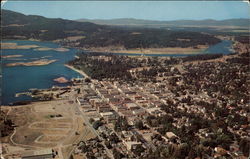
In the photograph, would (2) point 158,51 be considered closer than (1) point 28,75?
No

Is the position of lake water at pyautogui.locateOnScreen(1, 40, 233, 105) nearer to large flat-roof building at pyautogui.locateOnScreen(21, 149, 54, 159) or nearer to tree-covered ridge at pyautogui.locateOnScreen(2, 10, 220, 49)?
large flat-roof building at pyautogui.locateOnScreen(21, 149, 54, 159)

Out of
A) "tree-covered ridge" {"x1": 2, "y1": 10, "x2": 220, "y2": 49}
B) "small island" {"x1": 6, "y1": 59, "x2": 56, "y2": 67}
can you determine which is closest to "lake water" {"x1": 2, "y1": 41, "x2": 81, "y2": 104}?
"small island" {"x1": 6, "y1": 59, "x2": 56, "y2": 67}

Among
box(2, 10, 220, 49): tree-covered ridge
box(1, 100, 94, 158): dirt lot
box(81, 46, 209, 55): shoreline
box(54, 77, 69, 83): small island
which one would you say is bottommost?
box(1, 100, 94, 158): dirt lot

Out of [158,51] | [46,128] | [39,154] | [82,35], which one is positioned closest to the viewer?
[39,154]

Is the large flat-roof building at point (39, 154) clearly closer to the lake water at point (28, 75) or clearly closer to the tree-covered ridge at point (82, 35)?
the lake water at point (28, 75)

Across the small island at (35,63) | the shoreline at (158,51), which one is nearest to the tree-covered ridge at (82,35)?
the shoreline at (158,51)

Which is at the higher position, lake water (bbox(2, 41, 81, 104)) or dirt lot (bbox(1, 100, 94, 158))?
lake water (bbox(2, 41, 81, 104))

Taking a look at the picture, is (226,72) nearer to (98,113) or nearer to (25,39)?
(98,113)

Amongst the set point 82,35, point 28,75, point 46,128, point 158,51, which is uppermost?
point 82,35

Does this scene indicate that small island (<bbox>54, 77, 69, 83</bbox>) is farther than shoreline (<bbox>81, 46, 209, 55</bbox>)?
No

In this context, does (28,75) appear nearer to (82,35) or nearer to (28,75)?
(28,75)

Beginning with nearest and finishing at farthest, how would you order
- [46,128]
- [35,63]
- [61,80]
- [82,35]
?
1. [46,128]
2. [61,80]
3. [35,63]
4. [82,35]

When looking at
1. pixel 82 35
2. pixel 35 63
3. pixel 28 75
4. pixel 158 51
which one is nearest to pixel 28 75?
pixel 28 75

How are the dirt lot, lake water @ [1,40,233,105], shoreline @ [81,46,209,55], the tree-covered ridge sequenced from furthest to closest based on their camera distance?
the tree-covered ridge < shoreline @ [81,46,209,55] < lake water @ [1,40,233,105] < the dirt lot
